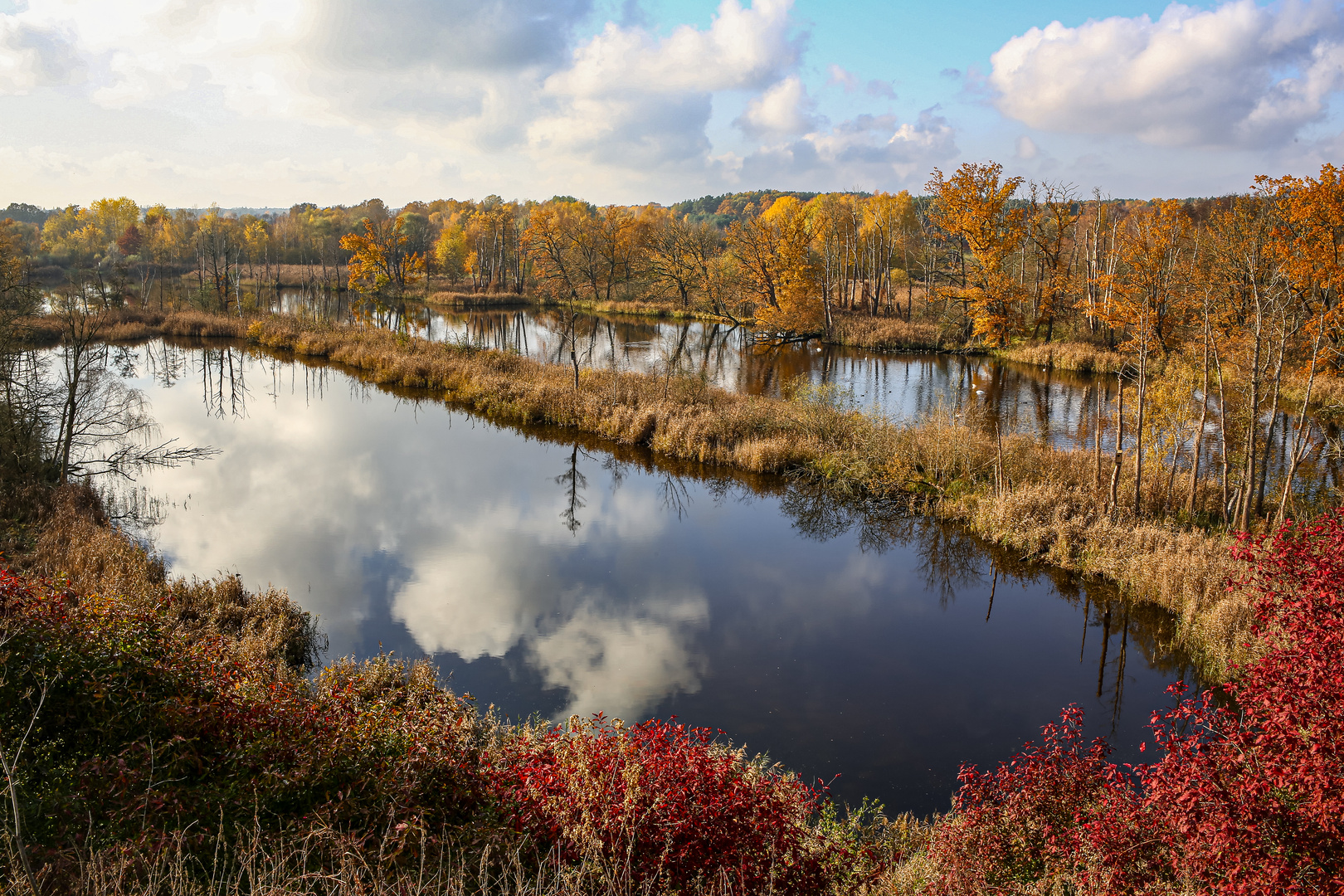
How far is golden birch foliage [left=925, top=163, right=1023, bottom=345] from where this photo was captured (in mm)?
32844

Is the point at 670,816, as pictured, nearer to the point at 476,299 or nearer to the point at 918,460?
the point at 918,460

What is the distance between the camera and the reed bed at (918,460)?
36.6 feet

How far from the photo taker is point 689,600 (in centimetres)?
1193

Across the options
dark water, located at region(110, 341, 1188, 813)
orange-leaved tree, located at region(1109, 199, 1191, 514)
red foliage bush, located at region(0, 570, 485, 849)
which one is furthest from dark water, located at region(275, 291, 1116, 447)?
red foliage bush, located at region(0, 570, 485, 849)

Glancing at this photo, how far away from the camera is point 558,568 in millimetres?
13008

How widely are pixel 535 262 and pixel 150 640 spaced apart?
201ft

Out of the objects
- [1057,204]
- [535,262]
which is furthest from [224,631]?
[535,262]

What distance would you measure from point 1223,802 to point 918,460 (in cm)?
1287

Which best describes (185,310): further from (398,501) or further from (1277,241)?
(1277,241)

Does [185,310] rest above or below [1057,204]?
below

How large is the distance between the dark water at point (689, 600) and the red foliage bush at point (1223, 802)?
2306 mm

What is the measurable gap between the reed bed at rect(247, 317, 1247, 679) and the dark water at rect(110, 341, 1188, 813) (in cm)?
55

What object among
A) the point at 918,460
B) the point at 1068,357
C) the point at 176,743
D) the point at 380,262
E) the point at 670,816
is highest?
the point at 380,262

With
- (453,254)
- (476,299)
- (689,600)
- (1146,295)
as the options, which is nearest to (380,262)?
(476,299)
